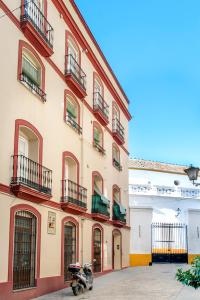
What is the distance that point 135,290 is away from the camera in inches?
657

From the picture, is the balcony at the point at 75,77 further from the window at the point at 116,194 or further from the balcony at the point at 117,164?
the window at the point at 116,194

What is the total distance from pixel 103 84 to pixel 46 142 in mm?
9704

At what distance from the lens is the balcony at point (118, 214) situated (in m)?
25.3

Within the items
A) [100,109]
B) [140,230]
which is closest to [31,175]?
[100,109]

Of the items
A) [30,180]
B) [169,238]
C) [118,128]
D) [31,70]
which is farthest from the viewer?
[169,238]

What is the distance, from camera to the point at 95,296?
49.5 feet

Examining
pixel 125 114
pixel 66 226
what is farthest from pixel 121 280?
pixel 125 114

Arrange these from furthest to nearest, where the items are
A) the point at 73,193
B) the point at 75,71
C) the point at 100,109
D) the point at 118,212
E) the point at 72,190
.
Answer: the point at 118,212, the point at 100,109, the point at 75,71, the point at 73,193, the point at 72,190

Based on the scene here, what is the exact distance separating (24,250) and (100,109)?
1037 cm

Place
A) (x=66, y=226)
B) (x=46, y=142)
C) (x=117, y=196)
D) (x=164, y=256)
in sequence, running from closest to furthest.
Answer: (x=46, y=142) < (x=66, y=226) < (x=117, y=196) < (x=164, y=256)

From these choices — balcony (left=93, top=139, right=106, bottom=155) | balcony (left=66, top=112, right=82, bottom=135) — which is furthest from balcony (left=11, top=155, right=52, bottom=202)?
balcony (left=93, top=139, right=106, bottom=155)

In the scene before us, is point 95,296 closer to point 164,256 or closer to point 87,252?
point 87,252

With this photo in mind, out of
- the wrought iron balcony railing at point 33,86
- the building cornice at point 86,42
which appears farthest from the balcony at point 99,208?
the building cornice at point 86,42

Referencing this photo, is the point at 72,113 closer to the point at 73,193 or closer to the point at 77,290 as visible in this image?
the point at 73,193
